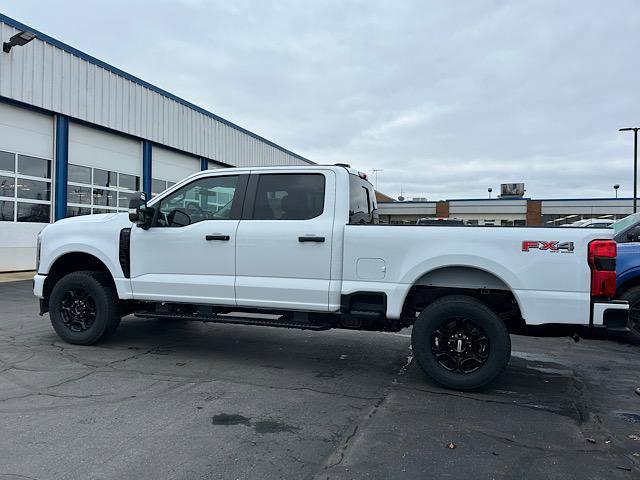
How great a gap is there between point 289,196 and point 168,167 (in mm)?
17543

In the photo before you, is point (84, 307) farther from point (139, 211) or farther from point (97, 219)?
point (139, 211)

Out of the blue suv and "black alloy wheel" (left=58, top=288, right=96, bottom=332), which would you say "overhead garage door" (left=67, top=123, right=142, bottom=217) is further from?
the blue suv

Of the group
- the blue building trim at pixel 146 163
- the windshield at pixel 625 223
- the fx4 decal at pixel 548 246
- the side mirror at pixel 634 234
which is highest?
the blue building trim at pixel 146 163

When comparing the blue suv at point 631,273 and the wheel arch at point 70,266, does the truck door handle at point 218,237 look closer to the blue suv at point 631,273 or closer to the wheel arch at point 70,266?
the wheel arch at point 70,266

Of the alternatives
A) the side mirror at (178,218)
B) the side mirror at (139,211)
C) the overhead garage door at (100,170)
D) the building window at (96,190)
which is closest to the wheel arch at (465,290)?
the side mirror at (178,218)

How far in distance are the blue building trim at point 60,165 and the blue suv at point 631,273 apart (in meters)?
15.3

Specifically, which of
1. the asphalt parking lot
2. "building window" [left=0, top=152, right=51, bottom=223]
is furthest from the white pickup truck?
"building window" [left=0, top=152, right=51, bottom=223]

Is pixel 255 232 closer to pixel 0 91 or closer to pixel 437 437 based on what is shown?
pixel 437 437

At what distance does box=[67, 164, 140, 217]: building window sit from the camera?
16688mm

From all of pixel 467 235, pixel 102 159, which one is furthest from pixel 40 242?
pixel 102 159

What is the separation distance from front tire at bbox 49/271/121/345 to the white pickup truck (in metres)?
0.01

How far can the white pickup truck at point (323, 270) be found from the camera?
4.46 m

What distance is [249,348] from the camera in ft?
20.8

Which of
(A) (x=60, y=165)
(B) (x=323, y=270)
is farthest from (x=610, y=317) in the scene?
(A) (x=60, y=165)
